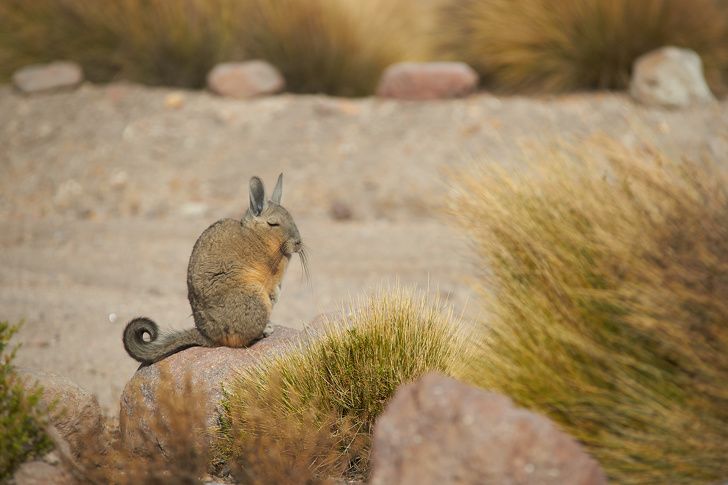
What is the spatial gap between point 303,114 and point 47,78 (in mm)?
3638

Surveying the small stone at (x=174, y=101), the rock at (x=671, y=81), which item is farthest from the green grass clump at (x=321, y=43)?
the rock at (x=671, y=81)

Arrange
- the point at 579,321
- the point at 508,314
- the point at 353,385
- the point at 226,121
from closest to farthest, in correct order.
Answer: the point at 579,321
the point at 508,314
the point at 353,385
the point at 226,121

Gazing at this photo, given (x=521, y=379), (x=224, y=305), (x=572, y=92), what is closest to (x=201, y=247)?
(x=224, y=305)

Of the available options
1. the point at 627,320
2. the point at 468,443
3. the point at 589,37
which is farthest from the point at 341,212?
the point at 468,443

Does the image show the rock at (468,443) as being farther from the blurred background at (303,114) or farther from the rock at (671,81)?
the rock at (671,81)

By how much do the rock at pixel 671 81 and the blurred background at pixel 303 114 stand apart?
0.25 ft

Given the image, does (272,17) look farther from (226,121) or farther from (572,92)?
(572,92)

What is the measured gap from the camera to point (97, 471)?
10.8 feet

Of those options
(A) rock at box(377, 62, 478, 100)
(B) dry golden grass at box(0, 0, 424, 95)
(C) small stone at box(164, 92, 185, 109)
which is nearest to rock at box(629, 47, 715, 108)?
(A) rock at box(377, 62, 478, 100)

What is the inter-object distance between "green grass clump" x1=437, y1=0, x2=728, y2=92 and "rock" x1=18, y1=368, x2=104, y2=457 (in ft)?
28.6

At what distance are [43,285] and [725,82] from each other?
8.61m

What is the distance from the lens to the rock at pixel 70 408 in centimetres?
383

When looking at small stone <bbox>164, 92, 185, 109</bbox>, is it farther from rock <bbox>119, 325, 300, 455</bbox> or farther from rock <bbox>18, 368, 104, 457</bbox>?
rock <bbox>18, 368, 104, 457</bbox>

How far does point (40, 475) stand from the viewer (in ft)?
10.5
